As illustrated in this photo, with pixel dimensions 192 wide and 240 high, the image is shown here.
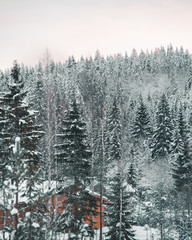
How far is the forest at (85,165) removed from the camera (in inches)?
312

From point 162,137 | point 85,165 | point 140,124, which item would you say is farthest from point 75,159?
point 140,124

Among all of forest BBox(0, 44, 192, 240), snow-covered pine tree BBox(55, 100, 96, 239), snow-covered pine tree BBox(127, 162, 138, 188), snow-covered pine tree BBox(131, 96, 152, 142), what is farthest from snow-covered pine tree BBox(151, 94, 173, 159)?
snow-covered pine tree BBox(55, 100, 96, 239)

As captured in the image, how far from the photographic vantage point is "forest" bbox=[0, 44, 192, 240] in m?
7.92

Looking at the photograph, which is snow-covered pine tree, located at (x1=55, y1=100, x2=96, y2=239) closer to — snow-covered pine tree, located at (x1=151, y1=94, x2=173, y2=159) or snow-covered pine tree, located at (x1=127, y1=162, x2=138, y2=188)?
snow-covered pine tree, located at (x1=127, y1=162, x2=138, y2=188)

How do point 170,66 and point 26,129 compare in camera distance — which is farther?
point 170,66

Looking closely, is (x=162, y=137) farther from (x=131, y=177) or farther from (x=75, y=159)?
(x=75, y=159)

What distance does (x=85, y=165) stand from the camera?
14445 mm

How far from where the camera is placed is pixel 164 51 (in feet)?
472

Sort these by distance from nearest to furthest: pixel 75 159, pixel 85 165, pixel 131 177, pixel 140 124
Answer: pixel 75 159, pixel 85 165, pixel 131 177, pixel 140 124

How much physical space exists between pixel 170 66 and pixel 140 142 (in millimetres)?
89746

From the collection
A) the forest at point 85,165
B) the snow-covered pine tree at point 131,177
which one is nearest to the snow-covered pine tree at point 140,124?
the forest at point 85,165

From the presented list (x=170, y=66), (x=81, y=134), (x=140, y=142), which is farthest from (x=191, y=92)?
(x=81, y=134)

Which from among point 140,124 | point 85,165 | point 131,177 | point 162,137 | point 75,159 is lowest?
point 131,177

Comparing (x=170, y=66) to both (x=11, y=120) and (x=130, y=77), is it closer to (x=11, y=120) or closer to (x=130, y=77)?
(x=130, y=77)
